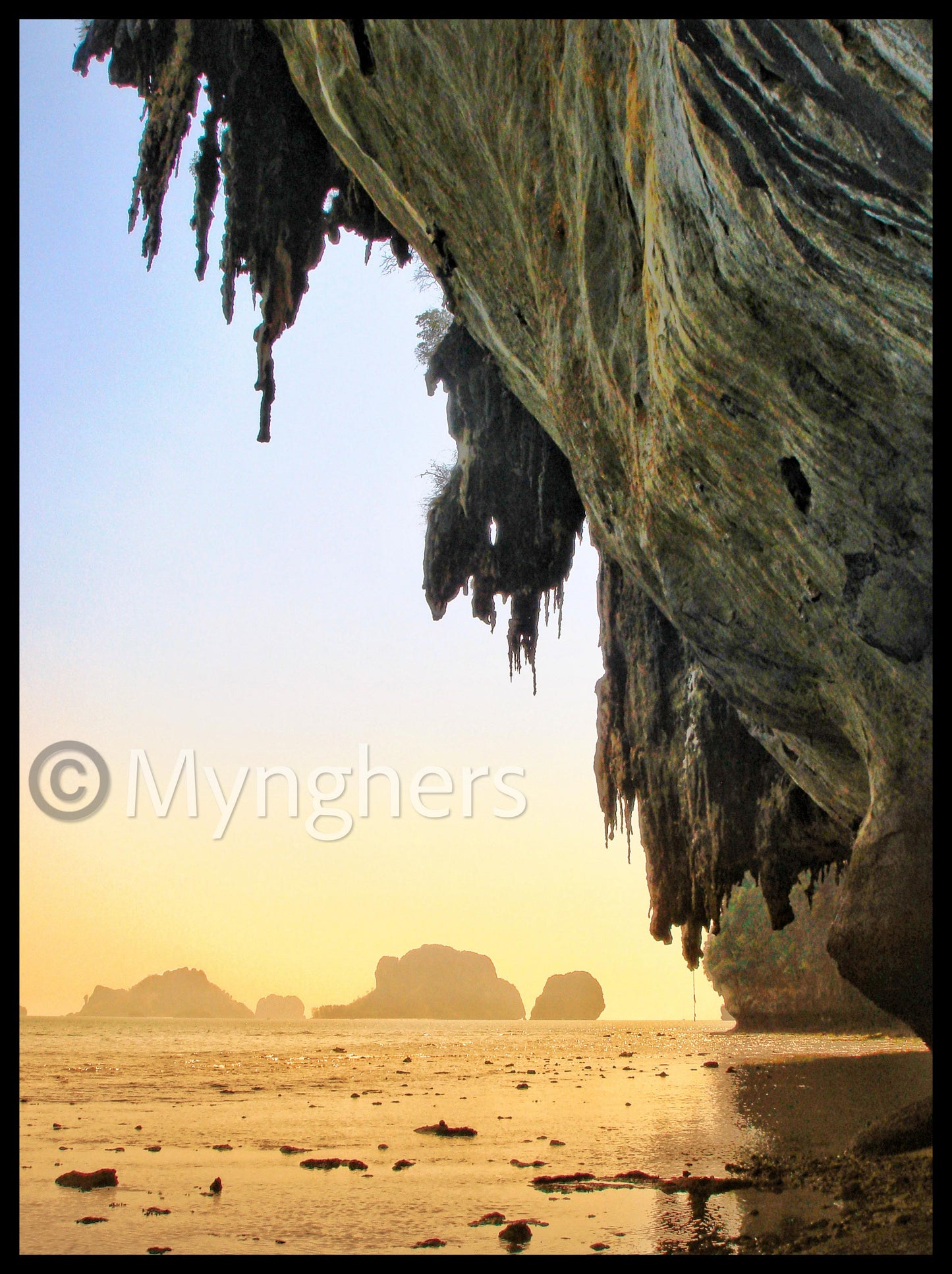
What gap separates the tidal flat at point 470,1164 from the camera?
3.88m

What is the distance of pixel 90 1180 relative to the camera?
191 inches

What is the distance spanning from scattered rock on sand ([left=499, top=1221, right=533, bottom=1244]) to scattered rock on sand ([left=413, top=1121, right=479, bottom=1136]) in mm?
3516

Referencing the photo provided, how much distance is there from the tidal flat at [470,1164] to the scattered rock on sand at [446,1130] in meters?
0.12

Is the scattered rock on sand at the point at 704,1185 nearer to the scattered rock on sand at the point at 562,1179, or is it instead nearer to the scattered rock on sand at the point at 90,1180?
the scattered rock on sand at the point at 562,1179

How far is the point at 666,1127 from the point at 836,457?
19.9 ft

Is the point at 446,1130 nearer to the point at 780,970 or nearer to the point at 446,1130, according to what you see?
the point at 446,1130

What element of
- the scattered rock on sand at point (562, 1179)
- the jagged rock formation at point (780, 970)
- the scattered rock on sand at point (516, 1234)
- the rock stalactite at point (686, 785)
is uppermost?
the rock stalactite at point (686, 785)

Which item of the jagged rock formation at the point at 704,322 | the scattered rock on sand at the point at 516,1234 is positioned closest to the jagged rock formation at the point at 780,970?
the jagged rock formation at the point at 704,322

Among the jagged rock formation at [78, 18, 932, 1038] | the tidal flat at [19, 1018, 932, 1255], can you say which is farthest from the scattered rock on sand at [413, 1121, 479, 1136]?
the jagged rock formation at [78, 18, 932, 1038]

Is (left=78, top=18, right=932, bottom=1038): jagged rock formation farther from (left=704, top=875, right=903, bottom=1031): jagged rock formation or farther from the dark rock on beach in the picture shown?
(left=704, top=875, right=903, bottom=1031): jagged rock formation

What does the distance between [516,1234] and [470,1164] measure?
7.39ft

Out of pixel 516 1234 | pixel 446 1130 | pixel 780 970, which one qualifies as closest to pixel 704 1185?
pixel 516 1234
